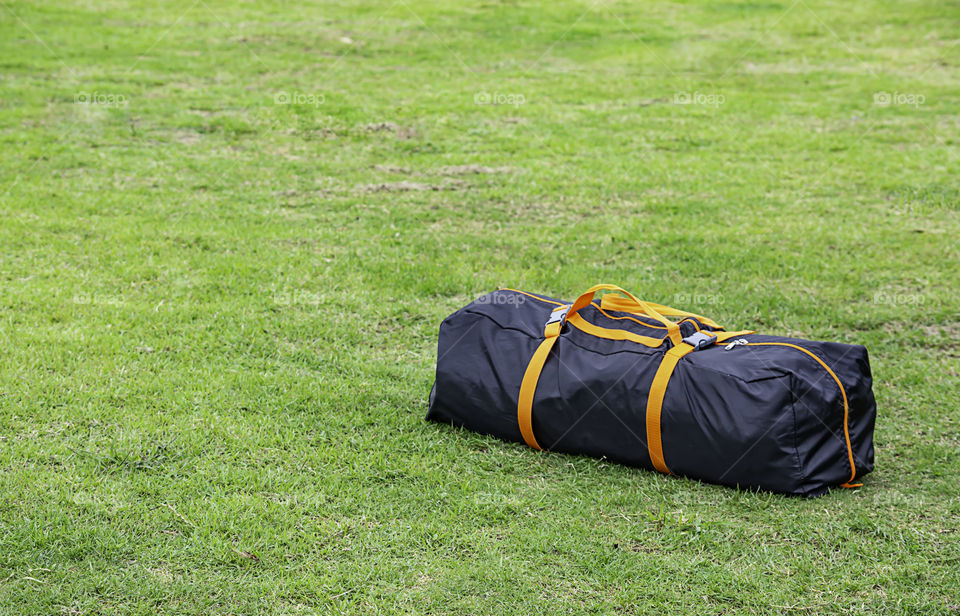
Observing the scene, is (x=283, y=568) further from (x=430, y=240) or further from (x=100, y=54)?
(x=100, y=54)

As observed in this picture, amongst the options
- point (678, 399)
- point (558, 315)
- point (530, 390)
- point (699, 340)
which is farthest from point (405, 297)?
point (678, 399)

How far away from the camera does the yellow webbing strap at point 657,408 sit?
3670mm

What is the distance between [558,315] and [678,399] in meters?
0.83

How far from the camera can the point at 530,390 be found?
12.9ft

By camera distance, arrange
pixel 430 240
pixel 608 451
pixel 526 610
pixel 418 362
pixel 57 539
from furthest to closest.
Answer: pixel 430 240 → pixel 418 362 → pixel 608 451 → pixel 57 539 → pixel 526 610

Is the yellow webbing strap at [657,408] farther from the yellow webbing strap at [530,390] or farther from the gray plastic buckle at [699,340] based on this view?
the yellow webbing strap at [530,390]

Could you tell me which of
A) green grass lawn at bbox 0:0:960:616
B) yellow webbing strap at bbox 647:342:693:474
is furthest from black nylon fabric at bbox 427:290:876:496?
green grass lawn at bbox 0:0:960:616

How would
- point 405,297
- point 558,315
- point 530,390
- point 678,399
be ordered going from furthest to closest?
point 405,297, point 558,315, point 530,390, point 678,399

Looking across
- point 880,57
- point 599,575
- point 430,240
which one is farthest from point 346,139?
point 880,57

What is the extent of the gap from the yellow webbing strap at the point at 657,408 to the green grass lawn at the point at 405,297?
0.34 ft

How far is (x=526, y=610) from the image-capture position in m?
2.96

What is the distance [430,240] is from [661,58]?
9.94 metres

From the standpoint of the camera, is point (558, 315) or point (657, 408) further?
point (558, 315)

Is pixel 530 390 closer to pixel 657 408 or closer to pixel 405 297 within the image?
pixel 657 408
